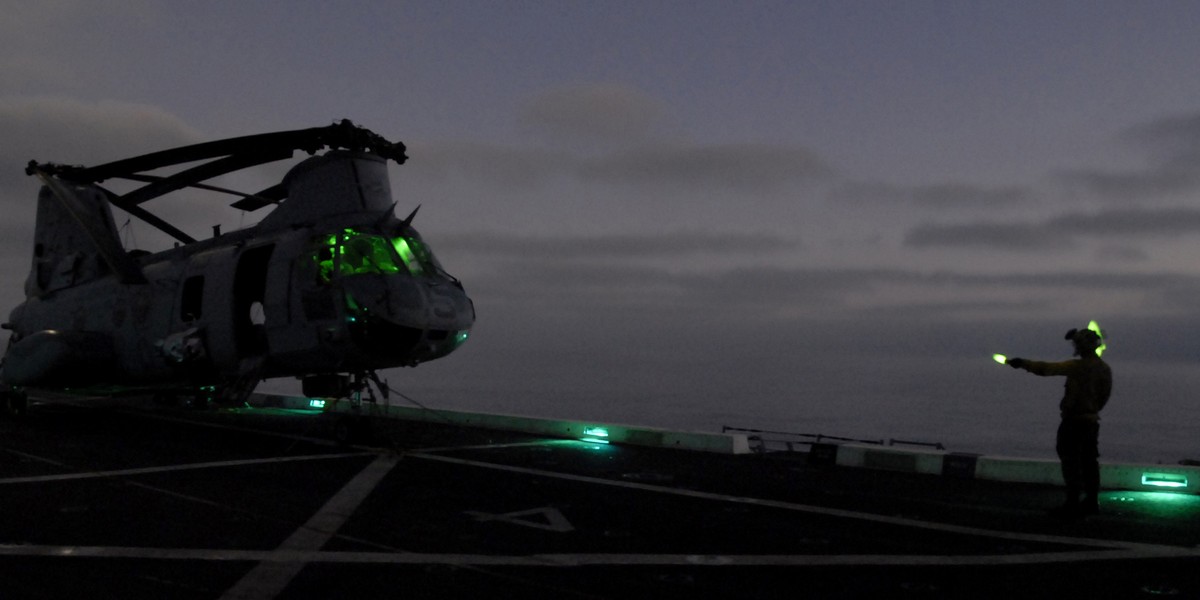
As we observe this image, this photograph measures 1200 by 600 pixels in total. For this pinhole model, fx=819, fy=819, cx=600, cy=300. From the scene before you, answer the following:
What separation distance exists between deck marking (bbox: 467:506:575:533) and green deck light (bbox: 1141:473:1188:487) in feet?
27.8

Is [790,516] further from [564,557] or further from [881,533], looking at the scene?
[564,557]

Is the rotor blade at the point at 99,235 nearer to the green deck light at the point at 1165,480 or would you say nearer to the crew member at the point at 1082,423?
the crew member at the point at 1082,423

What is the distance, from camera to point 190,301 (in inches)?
704

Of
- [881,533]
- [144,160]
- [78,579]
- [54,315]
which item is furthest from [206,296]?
[881,533]

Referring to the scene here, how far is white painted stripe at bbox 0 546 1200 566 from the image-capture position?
278 inches

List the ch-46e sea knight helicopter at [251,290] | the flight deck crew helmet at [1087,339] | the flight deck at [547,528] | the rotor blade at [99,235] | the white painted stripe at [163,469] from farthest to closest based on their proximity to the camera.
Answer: the rotor blade at [99,235]
the ch-46e sea knight helicopter at [251,290]
the white painted stripe at [163,469]
the flight deck crew helmet at [1087,339]
the flight deck at [547,528]

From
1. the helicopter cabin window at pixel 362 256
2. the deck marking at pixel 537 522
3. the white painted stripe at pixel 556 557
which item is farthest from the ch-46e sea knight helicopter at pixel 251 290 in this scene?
the white painted stripe at pixel 556 557

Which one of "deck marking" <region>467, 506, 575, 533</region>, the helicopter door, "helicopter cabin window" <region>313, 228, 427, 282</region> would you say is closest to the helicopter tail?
the helicopter door

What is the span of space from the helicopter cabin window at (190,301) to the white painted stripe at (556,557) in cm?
1116

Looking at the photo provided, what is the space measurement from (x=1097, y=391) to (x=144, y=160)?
737 inches

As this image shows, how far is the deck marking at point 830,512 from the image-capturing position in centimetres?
808

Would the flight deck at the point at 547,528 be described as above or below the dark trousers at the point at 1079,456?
below

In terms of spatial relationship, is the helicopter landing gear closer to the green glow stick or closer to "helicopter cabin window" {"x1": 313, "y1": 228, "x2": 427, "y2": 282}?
"helicopter cabin window" {"x1": 313, "y1": 228, "x2": 427, "y2": 282}

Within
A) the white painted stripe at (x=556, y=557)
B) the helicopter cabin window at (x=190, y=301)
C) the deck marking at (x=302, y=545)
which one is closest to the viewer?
the deck marking at (x=302, y=545)
